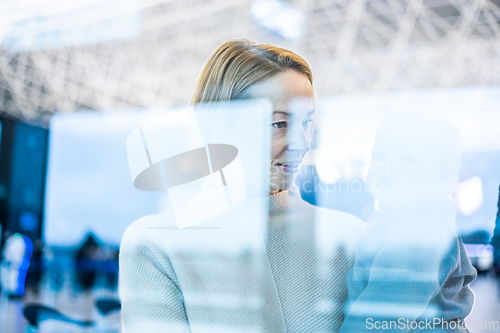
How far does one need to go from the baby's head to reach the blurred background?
14 cm

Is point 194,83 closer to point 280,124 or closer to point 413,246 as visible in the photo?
point 280,124

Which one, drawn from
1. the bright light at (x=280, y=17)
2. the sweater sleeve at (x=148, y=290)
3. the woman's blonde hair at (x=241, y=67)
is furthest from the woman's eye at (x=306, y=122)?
the bright light at (x=280, y=17)

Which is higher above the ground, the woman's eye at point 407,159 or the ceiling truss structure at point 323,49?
the ceiling truss structure at point 323,49

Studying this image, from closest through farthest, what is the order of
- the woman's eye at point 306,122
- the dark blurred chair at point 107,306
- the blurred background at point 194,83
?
the woman's eye at point 306,122
the blurred background at point 194,83
the dark blurred chair at point 107,306

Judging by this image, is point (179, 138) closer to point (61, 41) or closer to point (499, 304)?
point (499, 304)

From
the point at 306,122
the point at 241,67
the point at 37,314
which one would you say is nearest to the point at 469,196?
the point at 306,122

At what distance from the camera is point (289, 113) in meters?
1.07

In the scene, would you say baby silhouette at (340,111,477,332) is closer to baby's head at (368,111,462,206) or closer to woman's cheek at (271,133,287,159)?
baby's head at (368,111,462,206)

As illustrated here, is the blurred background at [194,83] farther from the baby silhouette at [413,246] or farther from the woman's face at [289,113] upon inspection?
the woman's face at [289,113]

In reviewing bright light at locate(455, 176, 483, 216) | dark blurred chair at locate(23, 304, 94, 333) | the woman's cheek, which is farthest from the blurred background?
the woman's cheek

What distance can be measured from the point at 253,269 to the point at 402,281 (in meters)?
0.41

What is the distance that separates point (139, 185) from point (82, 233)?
4.48 ft

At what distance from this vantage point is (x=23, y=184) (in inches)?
124

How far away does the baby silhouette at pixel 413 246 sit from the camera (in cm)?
98
